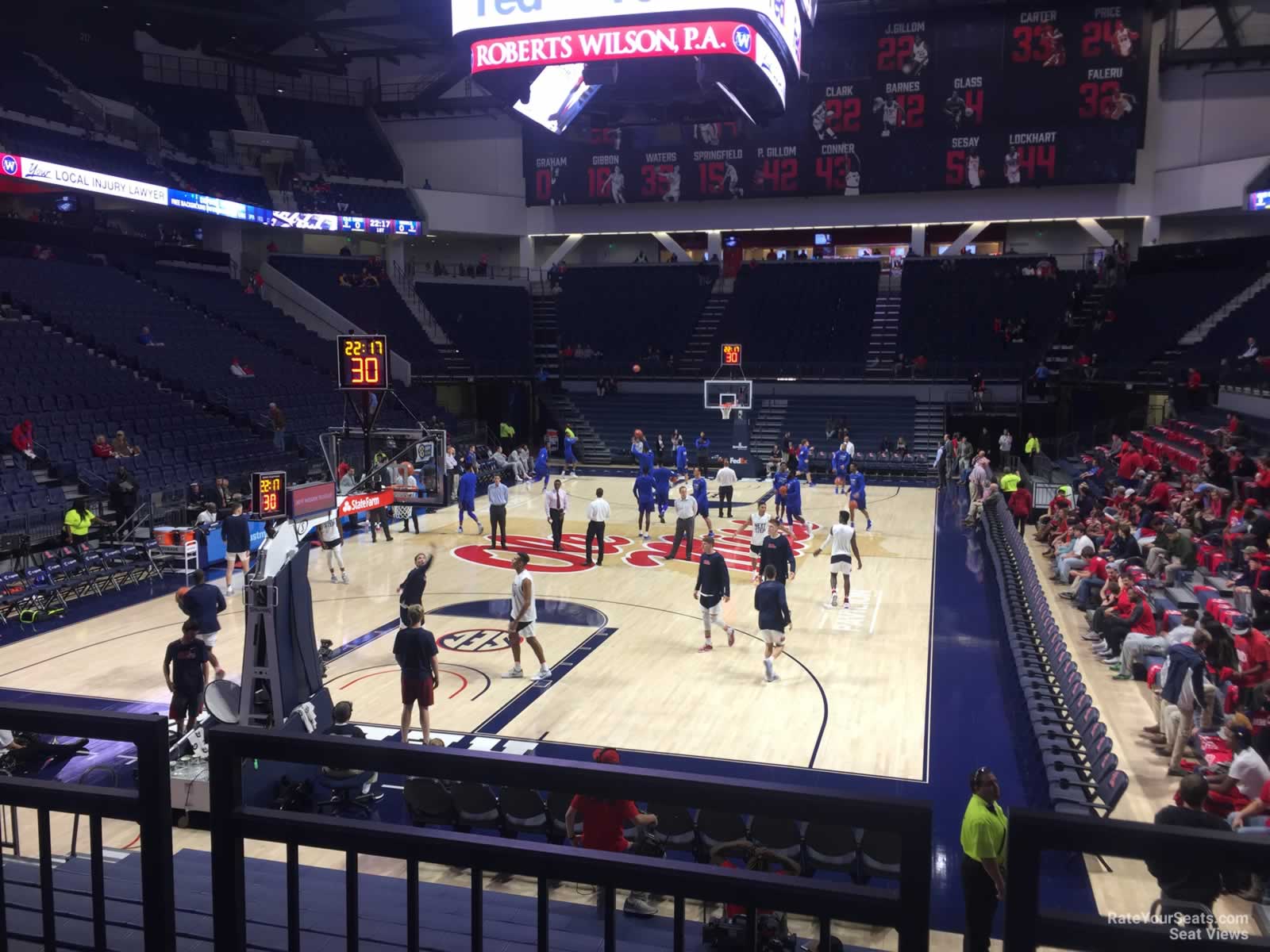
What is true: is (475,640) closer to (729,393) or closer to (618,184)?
(729,393)

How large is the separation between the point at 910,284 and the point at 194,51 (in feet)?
96.4

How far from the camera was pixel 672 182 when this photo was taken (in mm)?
38688

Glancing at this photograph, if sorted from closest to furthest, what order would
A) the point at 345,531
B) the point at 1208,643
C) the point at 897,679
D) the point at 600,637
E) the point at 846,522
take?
the point at 1208,643, the point at 897,679, the point at 600,637, the point at 846,522, the point at 345,531

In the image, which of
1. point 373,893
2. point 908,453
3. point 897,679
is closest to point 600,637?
point 897,679

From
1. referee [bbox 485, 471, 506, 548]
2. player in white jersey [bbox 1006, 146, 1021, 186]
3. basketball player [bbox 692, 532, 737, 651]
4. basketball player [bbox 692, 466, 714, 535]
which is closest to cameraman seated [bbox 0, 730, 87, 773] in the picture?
basketball player [bbox 692, 532, 737, 651]

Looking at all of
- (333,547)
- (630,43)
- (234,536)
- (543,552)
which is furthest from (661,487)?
(630,43)

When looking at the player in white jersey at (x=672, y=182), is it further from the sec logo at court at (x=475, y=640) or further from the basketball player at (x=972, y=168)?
the sec logo at court at (x=475, y=640)

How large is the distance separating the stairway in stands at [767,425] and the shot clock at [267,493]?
77.7 ft

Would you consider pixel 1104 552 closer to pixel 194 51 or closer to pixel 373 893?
pixel 373 893

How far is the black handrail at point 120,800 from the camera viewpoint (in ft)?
7.19

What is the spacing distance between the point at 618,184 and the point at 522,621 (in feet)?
97.4

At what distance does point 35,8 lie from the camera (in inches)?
1340

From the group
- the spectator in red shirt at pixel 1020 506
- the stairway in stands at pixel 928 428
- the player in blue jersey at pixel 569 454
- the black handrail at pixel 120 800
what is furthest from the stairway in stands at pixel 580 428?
the black handrail at pixel 120 800

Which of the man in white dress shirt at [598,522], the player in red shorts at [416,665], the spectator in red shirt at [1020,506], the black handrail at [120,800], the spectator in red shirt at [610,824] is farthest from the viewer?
the spectator in red shirt at [1020,506]
